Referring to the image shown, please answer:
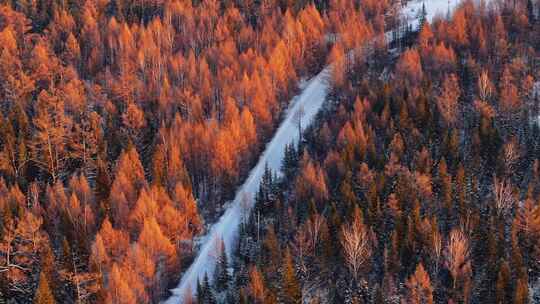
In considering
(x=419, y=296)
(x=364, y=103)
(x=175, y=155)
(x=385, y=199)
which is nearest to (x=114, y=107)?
(x=175, y=155)

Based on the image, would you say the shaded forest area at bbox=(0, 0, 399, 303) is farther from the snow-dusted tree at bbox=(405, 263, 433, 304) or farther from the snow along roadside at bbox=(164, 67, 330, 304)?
the snow-dusted tree at bbox=(405, 263, 433, 304)

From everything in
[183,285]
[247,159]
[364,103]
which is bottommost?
[183,285]

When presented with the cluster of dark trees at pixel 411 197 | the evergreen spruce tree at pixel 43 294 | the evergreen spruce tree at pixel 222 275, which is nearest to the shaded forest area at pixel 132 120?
the evergreen spruce tree at pixel 43 294

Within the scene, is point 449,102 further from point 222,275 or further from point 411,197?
point 222,275

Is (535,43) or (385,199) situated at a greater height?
(535,43)

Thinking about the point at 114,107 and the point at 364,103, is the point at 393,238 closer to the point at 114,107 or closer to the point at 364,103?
the point at 364,103

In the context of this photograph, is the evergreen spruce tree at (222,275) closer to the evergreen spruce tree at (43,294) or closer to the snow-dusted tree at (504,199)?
the evergreen spruce tree at (43,294)
